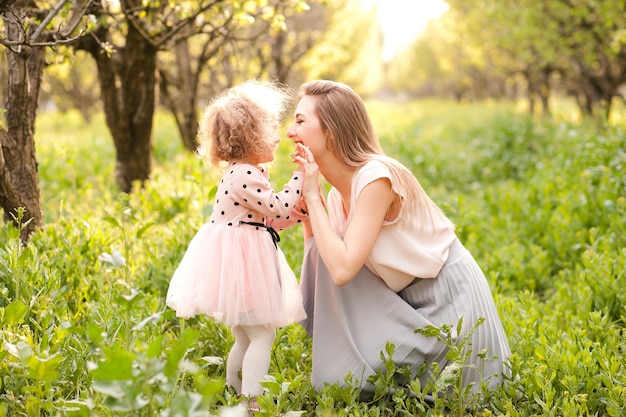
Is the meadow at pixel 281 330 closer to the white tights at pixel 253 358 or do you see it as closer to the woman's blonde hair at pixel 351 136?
the white tights at pixel 253 358

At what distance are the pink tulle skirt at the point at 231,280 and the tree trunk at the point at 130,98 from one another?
167 inches

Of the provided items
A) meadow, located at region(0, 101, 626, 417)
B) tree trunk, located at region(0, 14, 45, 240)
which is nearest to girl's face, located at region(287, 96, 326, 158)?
meadow, located at region(0, 101, 626, 417)

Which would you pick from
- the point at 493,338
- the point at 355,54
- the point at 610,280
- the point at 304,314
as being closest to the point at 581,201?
the point at 610,280

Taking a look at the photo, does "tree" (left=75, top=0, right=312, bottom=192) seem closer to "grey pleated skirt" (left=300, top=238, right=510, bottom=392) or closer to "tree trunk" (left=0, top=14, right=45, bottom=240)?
"tree trunk" (left=0, top=14, right=45, bottom=240)

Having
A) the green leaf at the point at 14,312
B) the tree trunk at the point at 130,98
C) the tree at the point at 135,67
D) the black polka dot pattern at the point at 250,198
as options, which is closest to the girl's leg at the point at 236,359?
the black polka dot pattern at the point at 250,198

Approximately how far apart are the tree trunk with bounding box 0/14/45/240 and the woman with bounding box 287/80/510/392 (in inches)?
84.9

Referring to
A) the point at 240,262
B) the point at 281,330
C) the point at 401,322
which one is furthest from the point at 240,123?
the point at 281,330

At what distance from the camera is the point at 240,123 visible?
283 cm

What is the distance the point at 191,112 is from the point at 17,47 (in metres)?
5.96

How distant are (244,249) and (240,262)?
8cm

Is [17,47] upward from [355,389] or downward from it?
upward

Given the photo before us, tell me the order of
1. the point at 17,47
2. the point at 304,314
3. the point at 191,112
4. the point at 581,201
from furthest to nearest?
the point at 191,112, the point at 581,201, the point at 17,47, the point at 304,314

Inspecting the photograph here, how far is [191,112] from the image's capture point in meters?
9.60

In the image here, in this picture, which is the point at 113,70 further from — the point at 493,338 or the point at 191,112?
the point at 493,338
